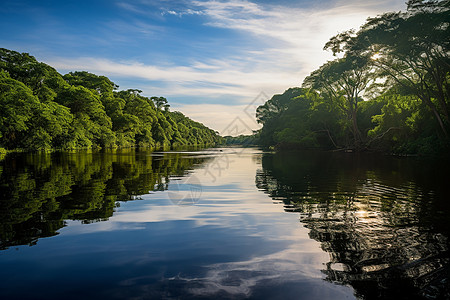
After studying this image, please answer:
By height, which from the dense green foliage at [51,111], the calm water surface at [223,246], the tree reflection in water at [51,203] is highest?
the dense green foliage at [51,111]

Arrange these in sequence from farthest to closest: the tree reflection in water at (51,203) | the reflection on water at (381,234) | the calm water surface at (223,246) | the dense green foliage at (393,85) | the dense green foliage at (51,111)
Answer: the dense green foliage at (51,111), the dense green foliage at (393,85), the tree reflection in water at (51,203), the reflection on water at (381,234), the calm water surface at (223,246)

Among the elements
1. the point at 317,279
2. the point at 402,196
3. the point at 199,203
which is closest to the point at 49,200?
the point at 199,203

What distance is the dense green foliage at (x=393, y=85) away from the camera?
29.3 meters

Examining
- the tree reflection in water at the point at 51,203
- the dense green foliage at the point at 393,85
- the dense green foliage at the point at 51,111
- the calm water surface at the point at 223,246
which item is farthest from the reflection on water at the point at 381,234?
the dense green foliage at the point at 51,111

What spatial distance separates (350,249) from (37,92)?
6756cm

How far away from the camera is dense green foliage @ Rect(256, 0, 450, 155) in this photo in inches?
1154

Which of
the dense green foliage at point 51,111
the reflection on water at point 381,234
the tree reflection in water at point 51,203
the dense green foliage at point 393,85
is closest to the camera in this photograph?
the reflection on water at point 381,234

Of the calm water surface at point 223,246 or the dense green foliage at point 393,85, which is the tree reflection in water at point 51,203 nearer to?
the calm water surface at point 223,246

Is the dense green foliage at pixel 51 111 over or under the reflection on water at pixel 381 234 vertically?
over

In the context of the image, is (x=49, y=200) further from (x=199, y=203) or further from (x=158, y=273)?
(x=158, y=273)

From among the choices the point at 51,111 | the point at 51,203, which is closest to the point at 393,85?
the point at 51,203

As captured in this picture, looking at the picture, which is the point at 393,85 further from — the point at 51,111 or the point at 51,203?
the point at 51,111

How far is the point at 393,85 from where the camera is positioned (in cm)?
4419

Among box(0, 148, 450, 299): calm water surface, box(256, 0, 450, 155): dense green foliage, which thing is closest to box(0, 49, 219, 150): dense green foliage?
box(0, 148, 450, 299): calm water surface
